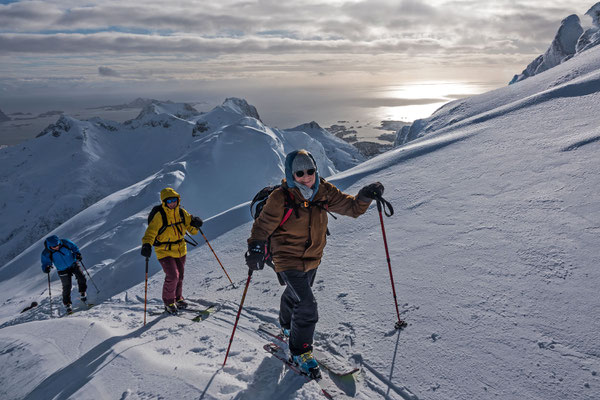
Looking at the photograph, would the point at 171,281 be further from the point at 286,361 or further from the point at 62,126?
the point at 62,126

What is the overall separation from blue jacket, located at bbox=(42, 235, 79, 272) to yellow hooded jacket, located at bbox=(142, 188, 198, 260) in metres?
4.16

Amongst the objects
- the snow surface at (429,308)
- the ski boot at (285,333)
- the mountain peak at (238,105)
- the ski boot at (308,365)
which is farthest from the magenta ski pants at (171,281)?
the mountain peak at (238,105)

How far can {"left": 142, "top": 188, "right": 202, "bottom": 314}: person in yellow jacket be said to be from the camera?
5859 millimetres

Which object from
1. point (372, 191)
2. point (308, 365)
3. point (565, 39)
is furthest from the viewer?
point (565, 39)

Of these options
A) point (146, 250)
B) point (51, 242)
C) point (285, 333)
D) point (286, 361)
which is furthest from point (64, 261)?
point (286, 361)

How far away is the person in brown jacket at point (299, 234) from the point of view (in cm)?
353

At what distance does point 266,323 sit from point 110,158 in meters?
124

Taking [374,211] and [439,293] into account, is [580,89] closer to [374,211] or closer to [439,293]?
[374,211]

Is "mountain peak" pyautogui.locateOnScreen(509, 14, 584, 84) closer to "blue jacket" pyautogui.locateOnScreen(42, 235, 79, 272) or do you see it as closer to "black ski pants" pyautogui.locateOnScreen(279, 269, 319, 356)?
"black ski pants" pyautogui.locateOnScreen(279, 269, 319, 356)

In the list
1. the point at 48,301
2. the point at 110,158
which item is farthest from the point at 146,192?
the point at 110,158

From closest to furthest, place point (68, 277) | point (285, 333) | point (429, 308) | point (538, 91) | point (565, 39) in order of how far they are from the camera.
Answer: point (429, 308) → point (285, 333) → point (68, 277) → point (538, 91) → point (565, 39)

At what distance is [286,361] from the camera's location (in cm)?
384

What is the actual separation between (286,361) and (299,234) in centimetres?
144

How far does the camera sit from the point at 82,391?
11.4 feet
